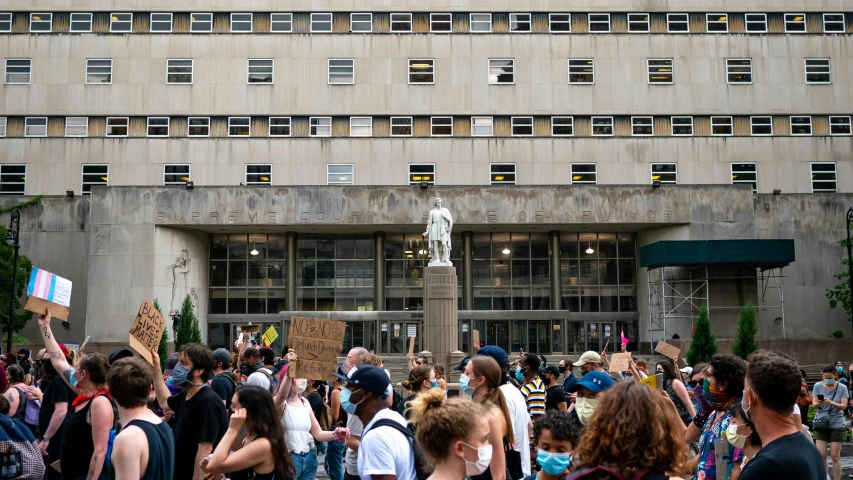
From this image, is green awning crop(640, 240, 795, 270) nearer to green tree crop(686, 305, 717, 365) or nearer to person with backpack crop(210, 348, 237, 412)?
green tree crop(686, 305, 717, 365)

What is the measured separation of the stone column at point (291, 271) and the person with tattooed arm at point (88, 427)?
126 feet

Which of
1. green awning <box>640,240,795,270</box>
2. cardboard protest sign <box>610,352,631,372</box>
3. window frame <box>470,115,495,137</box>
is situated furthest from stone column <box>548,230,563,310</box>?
cardboard protest sign <box>610,352,631,372</box>

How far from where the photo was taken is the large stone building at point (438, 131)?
147 feet

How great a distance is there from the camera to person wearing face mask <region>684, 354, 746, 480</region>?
270 inches

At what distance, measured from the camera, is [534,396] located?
10.4 metres

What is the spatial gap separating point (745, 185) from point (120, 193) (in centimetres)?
2995

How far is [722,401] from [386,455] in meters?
3.04

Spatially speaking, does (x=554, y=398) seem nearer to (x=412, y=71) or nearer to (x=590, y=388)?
(x=590, y=388)

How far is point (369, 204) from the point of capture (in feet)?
140

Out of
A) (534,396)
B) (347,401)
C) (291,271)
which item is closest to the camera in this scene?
(347,401)

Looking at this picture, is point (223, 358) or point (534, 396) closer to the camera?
point (534, 396)

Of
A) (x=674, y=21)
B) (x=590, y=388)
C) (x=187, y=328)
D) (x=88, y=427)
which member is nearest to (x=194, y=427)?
(x=88, y=427)

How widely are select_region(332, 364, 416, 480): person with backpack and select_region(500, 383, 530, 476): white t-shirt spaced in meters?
1.64

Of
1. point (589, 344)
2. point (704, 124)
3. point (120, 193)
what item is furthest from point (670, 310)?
point (120, 193)
